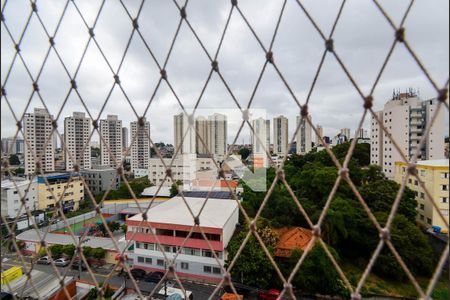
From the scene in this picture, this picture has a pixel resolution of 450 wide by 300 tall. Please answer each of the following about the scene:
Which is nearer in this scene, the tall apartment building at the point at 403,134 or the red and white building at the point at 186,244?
the red and white building at the point at 186,244

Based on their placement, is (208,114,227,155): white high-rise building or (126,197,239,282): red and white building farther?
(208,114,227,155): white high-rise building

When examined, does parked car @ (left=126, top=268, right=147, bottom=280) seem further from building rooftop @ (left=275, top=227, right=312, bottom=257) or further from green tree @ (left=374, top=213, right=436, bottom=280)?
green tree @ (left=374, top=213, right=436, bottom=280)

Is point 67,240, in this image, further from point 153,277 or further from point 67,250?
point 153,277

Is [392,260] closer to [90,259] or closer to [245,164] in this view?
[245,164]

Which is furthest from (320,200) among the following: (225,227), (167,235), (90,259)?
(90,259)

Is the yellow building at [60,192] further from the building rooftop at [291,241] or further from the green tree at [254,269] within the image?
the building rooftop at [291,241]

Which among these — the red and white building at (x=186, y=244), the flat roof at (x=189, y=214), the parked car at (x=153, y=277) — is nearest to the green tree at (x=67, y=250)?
the red and white building at (x=186, y=244)

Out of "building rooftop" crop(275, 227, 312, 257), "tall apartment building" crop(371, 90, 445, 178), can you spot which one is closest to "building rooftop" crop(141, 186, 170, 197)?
"building rooftop" crop(275, 227, 312, 257)
